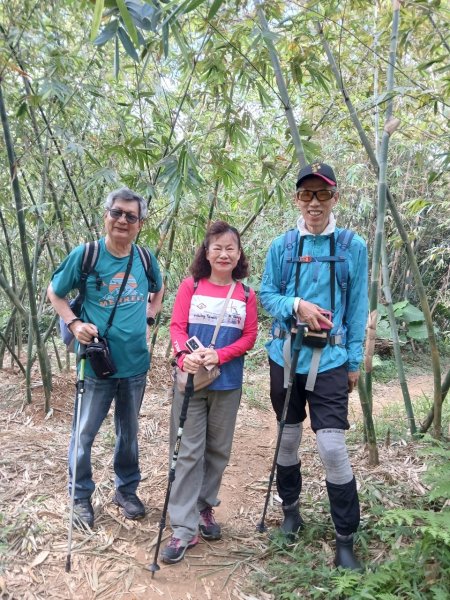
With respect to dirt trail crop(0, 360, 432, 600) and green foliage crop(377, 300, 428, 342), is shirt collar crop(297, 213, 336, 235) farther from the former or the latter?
green foliage crop(377, 300, 428, 342)

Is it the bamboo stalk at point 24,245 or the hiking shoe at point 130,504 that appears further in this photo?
the bamboo stalk at point 24,245

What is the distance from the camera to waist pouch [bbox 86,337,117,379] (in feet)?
7.34

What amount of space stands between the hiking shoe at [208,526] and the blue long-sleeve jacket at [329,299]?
0.91 m

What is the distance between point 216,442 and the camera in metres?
2.39

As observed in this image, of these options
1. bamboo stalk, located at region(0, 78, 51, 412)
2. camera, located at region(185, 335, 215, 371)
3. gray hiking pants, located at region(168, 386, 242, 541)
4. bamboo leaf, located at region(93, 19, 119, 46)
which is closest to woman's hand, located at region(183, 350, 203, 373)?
camera, located at region(185, 335, 215, 371)

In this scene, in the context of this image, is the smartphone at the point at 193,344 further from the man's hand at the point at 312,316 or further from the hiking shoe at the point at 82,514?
the hiking shoe at the point at 82,514

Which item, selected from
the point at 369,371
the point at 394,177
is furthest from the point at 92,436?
the point at 394,177

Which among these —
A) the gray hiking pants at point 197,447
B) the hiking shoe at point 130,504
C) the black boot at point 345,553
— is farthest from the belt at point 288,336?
the hiking shoe at point 130,504

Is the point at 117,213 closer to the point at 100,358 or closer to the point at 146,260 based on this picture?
the point at 146,260

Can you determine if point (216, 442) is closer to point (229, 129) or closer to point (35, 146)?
point (229, 129)

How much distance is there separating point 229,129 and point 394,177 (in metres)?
4.87

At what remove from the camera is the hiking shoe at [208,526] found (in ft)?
8.02

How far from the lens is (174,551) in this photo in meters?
2.24

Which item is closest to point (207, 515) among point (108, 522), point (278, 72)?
point (108, 522)
